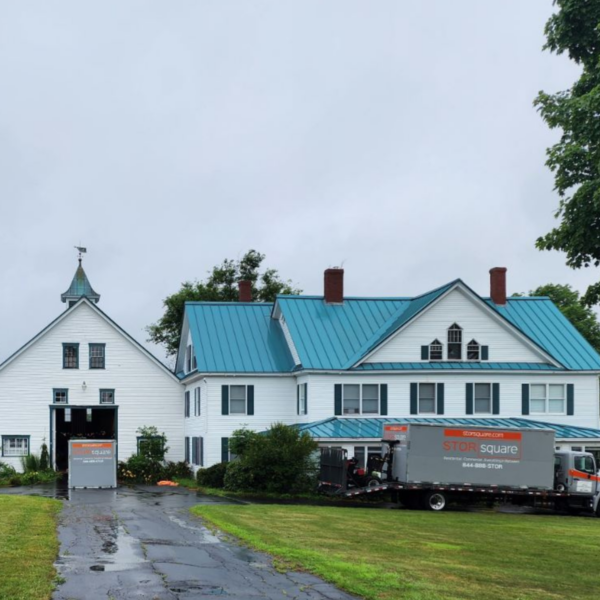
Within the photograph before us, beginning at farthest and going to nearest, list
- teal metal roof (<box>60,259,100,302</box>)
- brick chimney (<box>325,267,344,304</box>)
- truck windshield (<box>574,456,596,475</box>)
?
teal metal roof (<box>60,259,100,302</box>) < brick chimney (<box>325,267,344,304</box>) < truck windshield (<box>574,456,596,475</box>)

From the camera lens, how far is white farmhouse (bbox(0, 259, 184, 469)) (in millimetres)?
51375

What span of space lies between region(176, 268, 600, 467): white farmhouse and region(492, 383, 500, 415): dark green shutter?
0.16 feet

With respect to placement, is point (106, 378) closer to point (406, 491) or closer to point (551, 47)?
point (406, 491)

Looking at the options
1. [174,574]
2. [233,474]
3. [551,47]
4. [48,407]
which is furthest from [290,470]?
[174,574]

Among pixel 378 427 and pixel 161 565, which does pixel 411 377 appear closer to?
pixel 378 427

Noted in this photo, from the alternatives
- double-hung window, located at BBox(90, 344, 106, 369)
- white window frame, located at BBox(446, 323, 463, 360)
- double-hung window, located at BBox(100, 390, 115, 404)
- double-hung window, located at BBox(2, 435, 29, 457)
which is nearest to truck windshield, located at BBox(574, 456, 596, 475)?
white window frame, located at BBox(446, 323, 463, 360)

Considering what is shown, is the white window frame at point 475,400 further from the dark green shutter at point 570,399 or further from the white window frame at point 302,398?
the white window frame at point 302,398

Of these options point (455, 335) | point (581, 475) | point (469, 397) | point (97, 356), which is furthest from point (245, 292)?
point (581, 475)

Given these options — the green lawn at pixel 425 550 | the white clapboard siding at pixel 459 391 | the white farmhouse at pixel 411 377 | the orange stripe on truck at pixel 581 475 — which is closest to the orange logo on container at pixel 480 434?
the orange stripe on truck at pixel 581 475

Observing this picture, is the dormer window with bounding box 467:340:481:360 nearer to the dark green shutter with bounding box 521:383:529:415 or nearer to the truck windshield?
the dark green shutter with bounding box 521:383:529:415

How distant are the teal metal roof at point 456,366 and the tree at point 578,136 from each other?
70.4 feet

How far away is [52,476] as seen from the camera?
48781 mm

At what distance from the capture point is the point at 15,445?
51.2m

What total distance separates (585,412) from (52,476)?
91.3 feet
